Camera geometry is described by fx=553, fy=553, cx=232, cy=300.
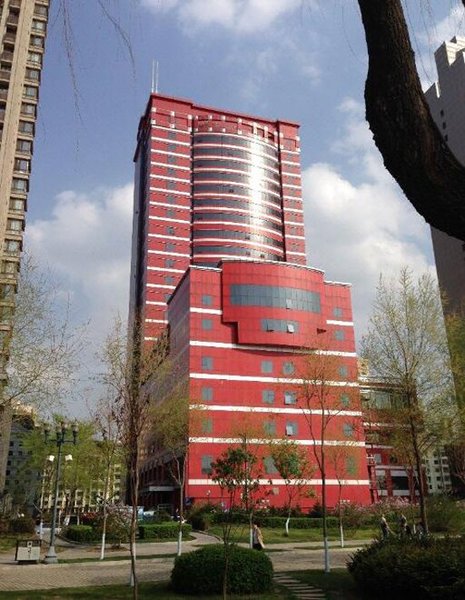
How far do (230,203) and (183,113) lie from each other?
20.1 metres

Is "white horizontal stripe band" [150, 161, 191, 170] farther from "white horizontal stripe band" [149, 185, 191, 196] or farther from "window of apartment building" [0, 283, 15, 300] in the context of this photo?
"window of apartment building" [0, 283, 15, 300]

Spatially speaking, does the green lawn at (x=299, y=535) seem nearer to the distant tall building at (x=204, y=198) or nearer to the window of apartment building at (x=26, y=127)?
the window of apartment building at (x=26, y=127)

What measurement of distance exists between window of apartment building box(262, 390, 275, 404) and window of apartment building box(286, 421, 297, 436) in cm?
294

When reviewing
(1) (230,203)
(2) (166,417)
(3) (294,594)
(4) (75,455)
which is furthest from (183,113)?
(3) (294,594)

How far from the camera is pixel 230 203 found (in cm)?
9412

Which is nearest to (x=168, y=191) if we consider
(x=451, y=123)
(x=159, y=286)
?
(x=159, y=286)

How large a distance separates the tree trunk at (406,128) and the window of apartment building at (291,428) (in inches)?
2256

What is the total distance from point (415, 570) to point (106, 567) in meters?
13.2

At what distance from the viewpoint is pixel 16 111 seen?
2127 inches

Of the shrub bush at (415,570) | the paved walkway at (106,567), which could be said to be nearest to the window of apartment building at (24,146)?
the paved walkway at (106,567)

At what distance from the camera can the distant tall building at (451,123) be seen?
89.1m

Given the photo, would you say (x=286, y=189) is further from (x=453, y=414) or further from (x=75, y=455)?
(x=453, y=414)

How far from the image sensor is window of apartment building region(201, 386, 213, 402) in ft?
191

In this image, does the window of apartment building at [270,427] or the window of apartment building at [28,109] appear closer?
the window of apartment building at [270,427]
